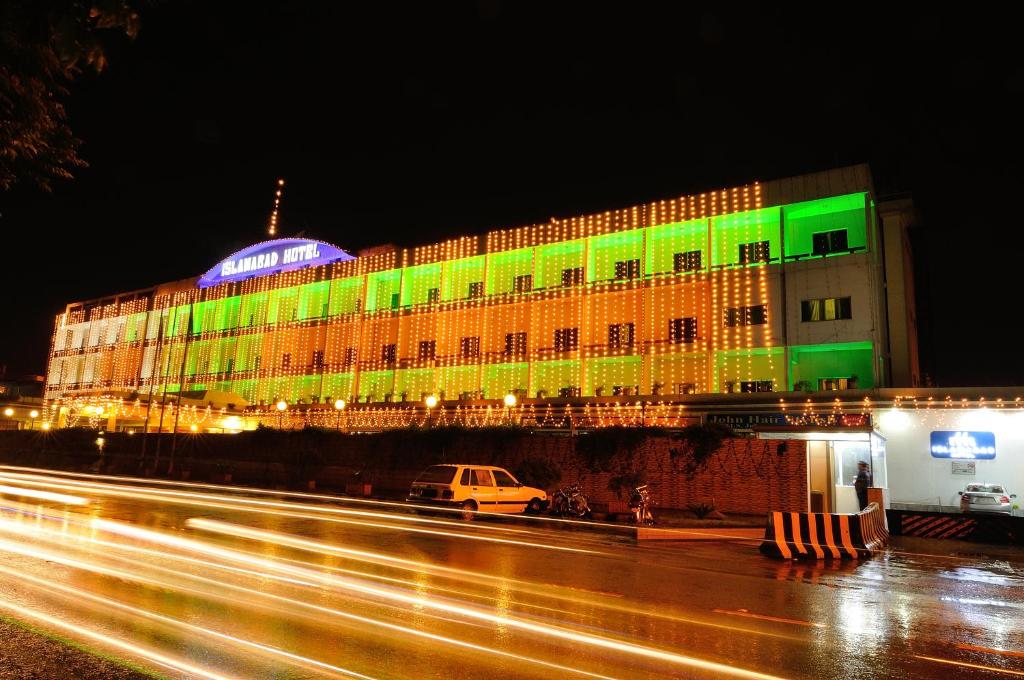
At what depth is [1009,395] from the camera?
21.8 m

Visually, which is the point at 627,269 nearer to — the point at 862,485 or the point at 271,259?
the point at 862,485

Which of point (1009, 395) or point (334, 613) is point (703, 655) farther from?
point (1009, 395)

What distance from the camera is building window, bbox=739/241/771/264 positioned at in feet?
101

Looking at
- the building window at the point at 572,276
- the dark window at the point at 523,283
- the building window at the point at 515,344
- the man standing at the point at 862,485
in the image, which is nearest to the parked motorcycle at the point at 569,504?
the man standing at the point at 862,485

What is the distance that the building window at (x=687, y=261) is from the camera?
32.9 meters

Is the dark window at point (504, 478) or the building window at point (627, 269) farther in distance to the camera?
the building window at point (627, 269)

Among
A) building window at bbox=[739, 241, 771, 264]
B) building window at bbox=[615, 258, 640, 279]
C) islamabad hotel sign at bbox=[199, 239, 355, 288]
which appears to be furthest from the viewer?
islamabad hotel sign at bbox=[199, 239, 355, 288]

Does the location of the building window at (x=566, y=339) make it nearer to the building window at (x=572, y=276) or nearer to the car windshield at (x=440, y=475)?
the building window at (x=572, y=276)

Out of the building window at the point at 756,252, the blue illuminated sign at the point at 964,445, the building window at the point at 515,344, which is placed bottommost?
the blue illuminated sign at the point at 964,445

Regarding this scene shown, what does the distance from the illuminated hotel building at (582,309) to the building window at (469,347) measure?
13 centimetres

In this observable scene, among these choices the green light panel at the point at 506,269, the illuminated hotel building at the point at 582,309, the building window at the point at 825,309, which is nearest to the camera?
the building window at the point at 825,309

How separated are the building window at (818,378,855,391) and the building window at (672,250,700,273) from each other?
25.7 ft

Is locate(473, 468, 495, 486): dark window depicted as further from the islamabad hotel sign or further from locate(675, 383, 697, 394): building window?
the islamabad hotel sign

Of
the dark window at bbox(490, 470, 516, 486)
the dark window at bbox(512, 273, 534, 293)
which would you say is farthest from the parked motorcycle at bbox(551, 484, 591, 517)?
the dark window at bbox(512, 273, 534, 293)
